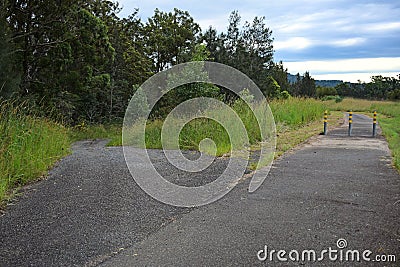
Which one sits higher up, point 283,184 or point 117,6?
point 117,6

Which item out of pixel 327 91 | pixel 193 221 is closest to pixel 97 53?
pixel 193 221

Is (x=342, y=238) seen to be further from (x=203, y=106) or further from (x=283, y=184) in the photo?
(x=203, y=106)

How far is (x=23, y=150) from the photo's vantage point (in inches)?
261

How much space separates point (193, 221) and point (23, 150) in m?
3.59

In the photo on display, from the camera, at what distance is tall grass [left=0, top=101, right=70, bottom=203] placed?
5.84 m

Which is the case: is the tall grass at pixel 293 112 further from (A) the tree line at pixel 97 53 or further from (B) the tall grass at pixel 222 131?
(A) the tree line at pixel 97 53

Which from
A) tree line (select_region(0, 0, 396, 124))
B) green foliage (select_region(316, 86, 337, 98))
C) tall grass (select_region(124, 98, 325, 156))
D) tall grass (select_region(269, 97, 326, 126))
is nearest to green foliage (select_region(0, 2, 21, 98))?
tree line (select_region(0, 0, 396, 124))

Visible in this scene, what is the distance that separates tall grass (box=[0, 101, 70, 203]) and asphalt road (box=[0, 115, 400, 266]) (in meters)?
0.26

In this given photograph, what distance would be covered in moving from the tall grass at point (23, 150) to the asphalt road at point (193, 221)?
0.26 metres

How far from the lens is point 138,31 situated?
33469 mm

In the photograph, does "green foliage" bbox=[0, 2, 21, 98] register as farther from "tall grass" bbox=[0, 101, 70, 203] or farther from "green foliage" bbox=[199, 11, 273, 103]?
"green foliage" bbox=[199, 11, 273, 103]

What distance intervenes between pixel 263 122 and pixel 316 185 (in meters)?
7.26

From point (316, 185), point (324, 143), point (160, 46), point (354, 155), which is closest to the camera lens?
point (316, 185)

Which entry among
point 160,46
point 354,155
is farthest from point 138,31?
point 354,155
